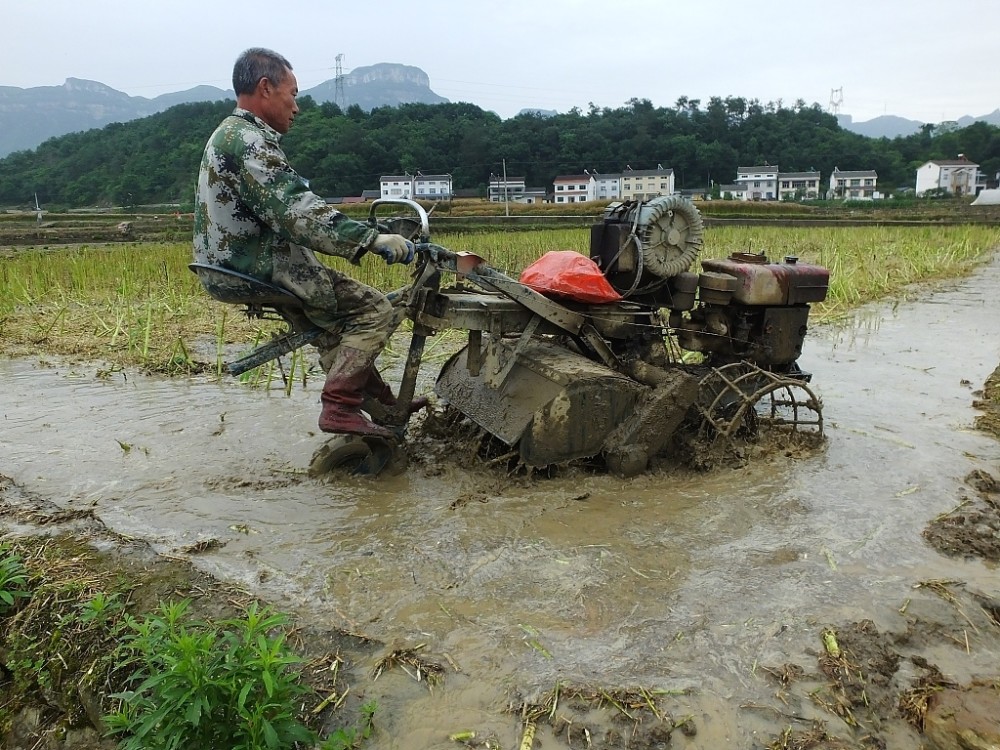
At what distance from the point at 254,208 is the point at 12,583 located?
6.20 ft

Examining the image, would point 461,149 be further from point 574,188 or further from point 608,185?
point 608,185

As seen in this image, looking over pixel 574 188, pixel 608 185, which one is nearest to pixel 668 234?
pixel 574 188

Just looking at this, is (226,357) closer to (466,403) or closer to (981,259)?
(466,403)

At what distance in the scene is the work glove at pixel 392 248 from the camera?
347 cm

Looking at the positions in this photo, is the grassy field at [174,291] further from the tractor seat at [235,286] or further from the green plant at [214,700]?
the green plant at [214,700]

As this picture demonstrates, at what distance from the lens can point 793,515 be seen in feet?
12.2

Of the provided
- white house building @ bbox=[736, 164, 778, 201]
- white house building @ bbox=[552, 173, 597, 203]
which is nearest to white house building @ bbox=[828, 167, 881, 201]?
white house building @ bbox=[736, 164, 778, 201]

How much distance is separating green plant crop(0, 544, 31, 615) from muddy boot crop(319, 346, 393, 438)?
1460 millimetres

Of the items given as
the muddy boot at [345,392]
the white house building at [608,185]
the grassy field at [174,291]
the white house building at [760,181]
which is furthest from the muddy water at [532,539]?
the white house building at [760,181]

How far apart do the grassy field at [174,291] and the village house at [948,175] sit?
70.5 metres

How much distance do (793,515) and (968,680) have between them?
1.35 meters

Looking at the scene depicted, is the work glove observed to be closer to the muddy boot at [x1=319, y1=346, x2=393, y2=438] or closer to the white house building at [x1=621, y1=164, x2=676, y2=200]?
the muddy boot at [x1=319, y1=346, x2=393, y2=438]

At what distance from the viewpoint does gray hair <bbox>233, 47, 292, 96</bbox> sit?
3.49m

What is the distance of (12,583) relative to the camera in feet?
9.21
